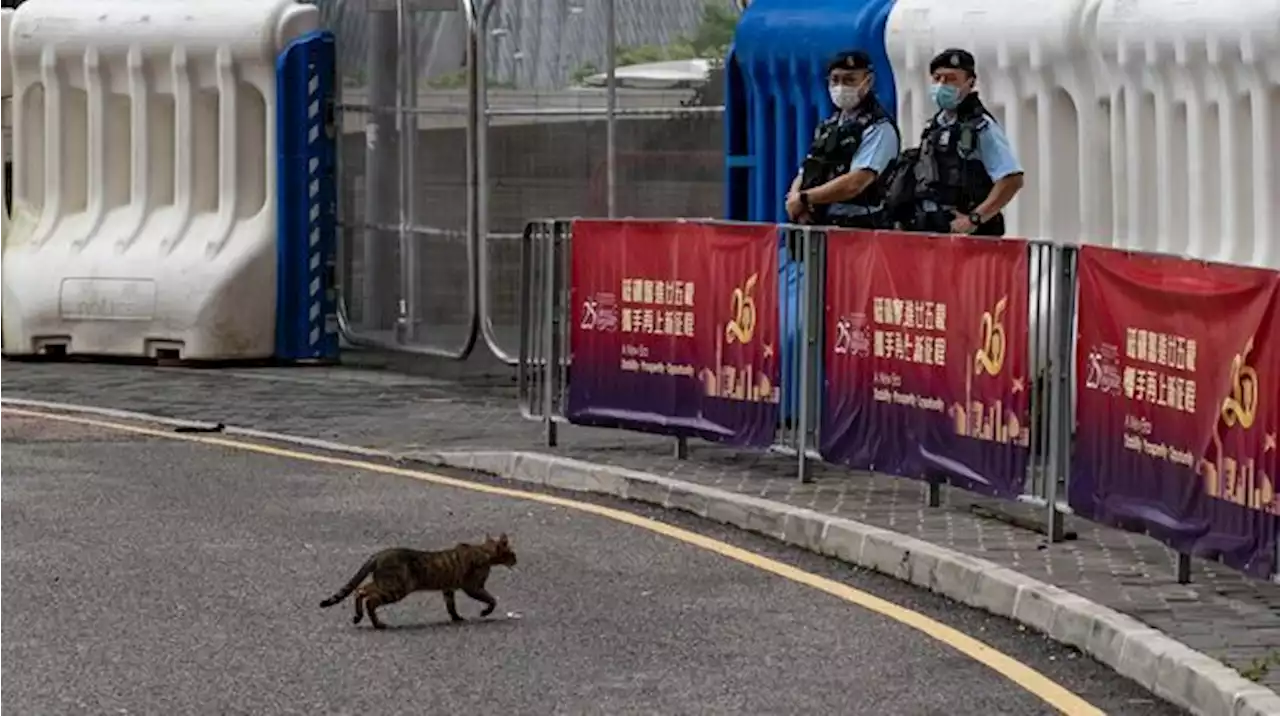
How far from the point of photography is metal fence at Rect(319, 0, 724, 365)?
18500 mm

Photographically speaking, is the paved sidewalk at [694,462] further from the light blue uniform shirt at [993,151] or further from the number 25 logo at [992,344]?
the light blue uniform shirt at [993,151]

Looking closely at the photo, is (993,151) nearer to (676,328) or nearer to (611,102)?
(676,328)

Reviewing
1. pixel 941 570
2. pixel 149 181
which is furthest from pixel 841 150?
pixel 149 181

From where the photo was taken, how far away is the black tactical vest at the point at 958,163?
42.6 ft

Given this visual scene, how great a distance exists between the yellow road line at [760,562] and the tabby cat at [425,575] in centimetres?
127

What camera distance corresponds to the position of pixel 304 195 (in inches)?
778

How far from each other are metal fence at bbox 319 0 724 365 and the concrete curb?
4222 millimetres

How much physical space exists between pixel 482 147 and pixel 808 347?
713cm

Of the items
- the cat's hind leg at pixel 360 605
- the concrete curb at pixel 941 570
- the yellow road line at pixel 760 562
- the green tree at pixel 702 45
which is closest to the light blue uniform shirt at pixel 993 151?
the concrete curb at pixel 941 570

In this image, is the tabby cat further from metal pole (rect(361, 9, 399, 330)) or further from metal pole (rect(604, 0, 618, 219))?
metal pole (rect(361, 9, 399, 330))

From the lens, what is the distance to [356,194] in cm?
2083

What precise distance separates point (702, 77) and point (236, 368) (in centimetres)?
376

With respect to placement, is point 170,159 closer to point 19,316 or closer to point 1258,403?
point 19,316

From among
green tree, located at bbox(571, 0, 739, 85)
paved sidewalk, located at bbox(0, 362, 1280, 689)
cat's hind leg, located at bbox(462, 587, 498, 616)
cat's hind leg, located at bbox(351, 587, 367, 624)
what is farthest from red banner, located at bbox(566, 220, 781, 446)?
green tree, located at bbox(571, 0, 739, 85)
